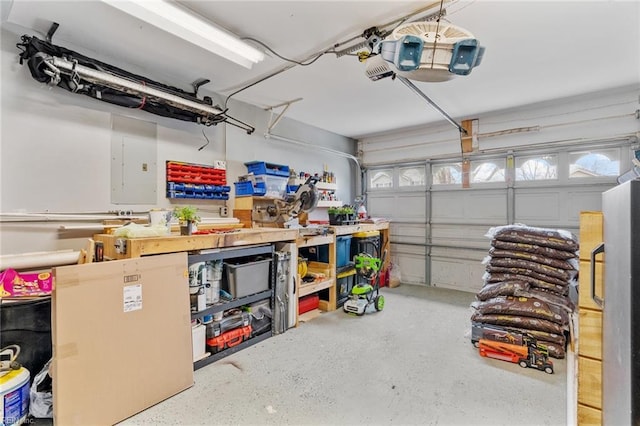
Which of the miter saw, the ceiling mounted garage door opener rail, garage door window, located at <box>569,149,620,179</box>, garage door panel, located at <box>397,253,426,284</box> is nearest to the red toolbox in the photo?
the miter saw

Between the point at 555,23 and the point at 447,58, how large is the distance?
154 cm

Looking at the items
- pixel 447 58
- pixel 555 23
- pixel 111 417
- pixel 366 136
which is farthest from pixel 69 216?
pixel 366 136

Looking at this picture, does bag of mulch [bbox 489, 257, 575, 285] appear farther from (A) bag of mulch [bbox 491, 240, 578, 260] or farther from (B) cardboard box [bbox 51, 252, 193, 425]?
(B) cardboard box [bbox 51, 252, 193, 425]

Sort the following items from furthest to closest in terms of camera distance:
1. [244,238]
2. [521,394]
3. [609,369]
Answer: [244,238] < [521,394] < [609,369]

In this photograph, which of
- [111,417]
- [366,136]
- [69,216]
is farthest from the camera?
[366,136]

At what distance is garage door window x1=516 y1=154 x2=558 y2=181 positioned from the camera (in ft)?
14.5

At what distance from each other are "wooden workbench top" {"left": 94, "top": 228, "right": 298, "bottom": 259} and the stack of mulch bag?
7.89 feet

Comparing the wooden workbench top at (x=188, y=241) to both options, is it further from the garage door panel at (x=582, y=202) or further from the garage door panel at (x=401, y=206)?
the garage door panel at (x=582, y=202)

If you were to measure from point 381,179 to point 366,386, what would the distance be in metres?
4.49

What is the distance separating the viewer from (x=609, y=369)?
986 mm

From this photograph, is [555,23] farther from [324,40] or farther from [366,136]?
[366,136]

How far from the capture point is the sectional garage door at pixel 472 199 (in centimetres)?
418

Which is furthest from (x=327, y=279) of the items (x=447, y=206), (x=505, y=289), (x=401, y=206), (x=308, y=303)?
(x=447, y=206)

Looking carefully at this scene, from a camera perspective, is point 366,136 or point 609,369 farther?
point 366,136
